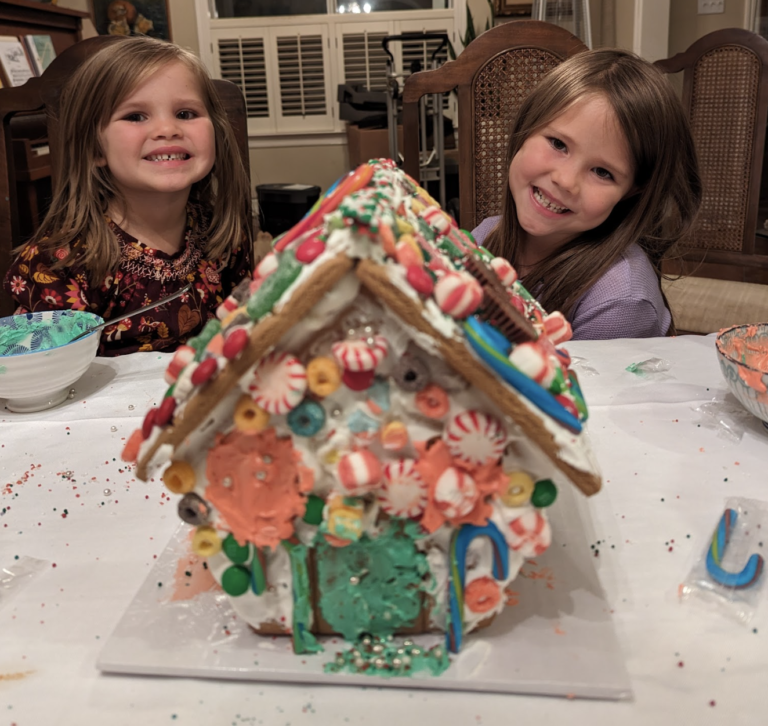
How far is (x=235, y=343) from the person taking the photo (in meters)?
0.50

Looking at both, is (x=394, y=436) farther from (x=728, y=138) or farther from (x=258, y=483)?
(x=728, y=138)

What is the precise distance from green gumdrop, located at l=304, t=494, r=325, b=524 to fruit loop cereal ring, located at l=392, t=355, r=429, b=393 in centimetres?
12

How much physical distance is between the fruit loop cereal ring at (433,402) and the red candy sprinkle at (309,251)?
0.13 meters

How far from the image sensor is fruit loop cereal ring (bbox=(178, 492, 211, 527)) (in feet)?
1.89

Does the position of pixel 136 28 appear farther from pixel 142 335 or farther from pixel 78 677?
pixel 78 677

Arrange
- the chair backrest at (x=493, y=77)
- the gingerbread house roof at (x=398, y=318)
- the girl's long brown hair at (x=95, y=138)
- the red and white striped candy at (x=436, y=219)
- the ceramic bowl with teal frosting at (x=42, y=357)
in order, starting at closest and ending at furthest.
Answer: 1. the gingerbread house roof at (x=398, y=318)
2. the red and white striped candy at (x=436, y=219)
3. the ceramic bowl with teal frosting at (x=42, y=357)
4. the girl's long brown hair at (x=95, y=138)
5. the chair backrest at (x=493, y=77)

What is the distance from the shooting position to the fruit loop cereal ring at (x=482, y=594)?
23.3 inches

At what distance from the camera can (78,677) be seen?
582 mm

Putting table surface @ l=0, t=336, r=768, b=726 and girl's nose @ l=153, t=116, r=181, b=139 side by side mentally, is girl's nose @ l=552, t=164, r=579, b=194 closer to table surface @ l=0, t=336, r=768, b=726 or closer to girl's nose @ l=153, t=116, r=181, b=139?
table surface @ l=0, t=336, r=768, b=726

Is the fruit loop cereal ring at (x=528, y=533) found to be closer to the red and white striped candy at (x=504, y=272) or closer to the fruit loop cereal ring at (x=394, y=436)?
the fruit loop cereal ring at (x=394, y=436)

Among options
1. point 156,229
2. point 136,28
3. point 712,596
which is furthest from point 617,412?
point 136,28

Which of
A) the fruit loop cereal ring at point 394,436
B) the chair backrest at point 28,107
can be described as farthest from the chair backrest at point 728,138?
the fruit loop cereal ring at point 394,436

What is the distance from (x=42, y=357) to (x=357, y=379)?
0.68 meters

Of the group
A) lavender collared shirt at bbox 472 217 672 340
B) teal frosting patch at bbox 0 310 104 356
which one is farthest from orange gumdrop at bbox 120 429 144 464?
lavender collared shirt at bbox 472 217 672 340
